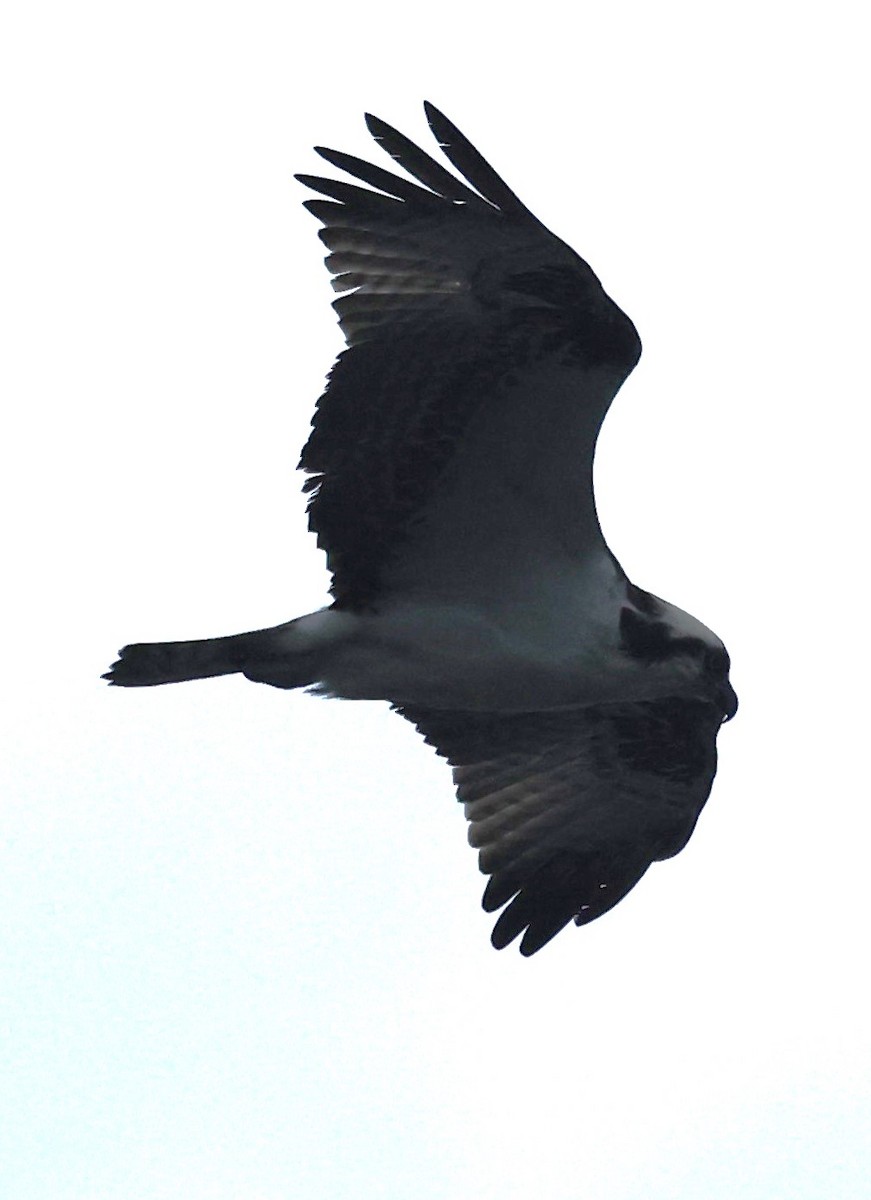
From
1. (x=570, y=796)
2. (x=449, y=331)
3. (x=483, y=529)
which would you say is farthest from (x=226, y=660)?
(x=570, y=796)

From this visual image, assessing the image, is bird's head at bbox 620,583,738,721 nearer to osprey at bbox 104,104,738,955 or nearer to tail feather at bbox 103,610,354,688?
osprey at bbox 104,104,738,955

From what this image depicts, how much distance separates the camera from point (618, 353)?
8562 millimetres

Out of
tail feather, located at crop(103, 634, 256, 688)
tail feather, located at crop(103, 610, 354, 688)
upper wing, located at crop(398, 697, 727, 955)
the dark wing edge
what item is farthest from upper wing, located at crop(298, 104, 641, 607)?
upper wing, located at crop(398, 697, 727, 955)

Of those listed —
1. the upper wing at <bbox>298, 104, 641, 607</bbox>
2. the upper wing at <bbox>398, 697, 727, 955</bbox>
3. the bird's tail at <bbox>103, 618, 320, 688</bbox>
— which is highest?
the upper wing at <bbox>298, 104, 641, 607</bbox>

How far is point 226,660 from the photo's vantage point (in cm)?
911

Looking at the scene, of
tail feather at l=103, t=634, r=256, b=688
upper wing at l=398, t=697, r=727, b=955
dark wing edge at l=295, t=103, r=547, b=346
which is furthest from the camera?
upper wing at l=398, t=697, r=727, b=955

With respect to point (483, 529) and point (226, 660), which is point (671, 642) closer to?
point (483, 529)

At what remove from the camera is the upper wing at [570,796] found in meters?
10.2

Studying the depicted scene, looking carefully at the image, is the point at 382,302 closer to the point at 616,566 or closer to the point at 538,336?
the point at 538,336

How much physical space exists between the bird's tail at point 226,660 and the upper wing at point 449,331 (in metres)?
0.62

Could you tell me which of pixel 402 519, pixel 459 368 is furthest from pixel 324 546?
pixel 459 368

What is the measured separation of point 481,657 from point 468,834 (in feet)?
4.75

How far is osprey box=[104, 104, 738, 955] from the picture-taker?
8.55 meters

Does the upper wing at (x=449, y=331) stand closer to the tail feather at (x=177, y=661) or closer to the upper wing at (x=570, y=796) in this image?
the tail feather at (x=177, y=661)
